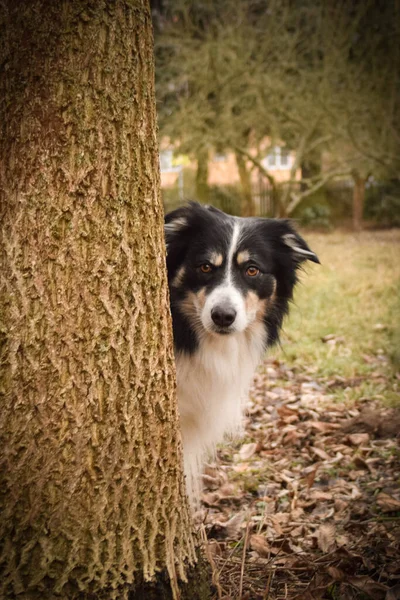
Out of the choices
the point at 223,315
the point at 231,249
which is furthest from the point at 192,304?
the point at 231,249

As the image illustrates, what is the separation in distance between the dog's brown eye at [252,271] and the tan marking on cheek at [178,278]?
1.37ft

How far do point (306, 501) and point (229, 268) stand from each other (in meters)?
1.55

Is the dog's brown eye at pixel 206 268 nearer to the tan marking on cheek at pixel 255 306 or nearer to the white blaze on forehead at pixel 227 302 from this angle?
the white blaze on forehead at pixel 227 302

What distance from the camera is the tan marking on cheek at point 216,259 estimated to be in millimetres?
3410

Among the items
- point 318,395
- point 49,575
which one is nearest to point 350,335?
point 318,395

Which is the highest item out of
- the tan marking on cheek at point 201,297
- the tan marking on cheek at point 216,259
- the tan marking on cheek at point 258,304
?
the tan marking on cheek at point 216,259

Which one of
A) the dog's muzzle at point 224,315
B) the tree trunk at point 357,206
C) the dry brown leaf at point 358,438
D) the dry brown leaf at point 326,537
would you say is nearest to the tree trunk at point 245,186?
the tree trunk at point 357,206

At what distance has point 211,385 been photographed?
348 centimetres

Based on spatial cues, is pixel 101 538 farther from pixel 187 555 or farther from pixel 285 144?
pixel 285 144

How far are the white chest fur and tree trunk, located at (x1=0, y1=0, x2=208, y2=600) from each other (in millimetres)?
1384

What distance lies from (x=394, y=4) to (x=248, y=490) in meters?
15.4

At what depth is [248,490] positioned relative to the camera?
3725 mm

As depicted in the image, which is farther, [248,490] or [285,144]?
[285,144]

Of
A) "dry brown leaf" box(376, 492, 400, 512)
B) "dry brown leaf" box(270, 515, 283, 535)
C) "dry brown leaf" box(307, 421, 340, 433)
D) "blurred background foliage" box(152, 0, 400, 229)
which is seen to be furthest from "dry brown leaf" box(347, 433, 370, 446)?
"blurred background foliage" box(152, 0, 400, 229)
